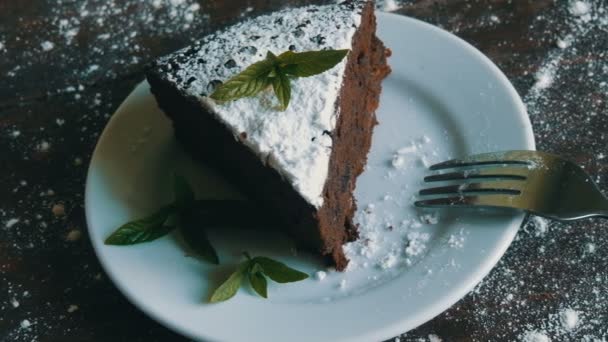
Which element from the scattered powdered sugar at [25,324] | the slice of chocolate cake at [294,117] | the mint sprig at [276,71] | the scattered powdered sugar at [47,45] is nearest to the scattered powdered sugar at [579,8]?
Answer: the slice of chocolate cake at [294,117]

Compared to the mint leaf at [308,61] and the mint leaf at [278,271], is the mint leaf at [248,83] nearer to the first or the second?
the mint leaf at [308,61]

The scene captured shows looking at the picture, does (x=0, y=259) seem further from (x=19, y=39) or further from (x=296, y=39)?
(x=296, y=39)

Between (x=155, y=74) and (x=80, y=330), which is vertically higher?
(x=155, y=74)

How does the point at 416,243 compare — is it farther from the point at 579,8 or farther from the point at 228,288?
the point at 579,8

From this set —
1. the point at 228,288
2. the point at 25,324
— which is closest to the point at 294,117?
the point at 228,288

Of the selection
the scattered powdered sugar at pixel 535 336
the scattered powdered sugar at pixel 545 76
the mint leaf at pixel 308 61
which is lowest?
the scattered powdered sugar at pixel 535 336

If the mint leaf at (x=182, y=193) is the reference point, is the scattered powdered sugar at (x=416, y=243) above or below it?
above

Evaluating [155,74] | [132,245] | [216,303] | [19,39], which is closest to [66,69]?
[19,39]
